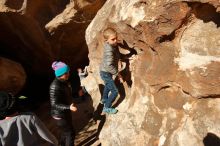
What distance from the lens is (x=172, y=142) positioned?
196 inches

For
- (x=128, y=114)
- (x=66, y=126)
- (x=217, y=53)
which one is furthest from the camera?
(x=128, y=114)

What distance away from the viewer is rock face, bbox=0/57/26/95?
891cm

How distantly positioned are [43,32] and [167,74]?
15.3ft

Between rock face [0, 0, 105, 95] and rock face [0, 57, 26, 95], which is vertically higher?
rock face [0, 0, 105, 95]

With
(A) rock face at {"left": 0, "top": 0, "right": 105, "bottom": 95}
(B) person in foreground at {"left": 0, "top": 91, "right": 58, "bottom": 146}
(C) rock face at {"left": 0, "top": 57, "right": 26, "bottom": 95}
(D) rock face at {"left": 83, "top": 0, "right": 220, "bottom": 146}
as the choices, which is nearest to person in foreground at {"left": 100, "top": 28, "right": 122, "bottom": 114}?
(D) rock face at {"left": 83, "top": 0, "right": 220, "bottom": 146}

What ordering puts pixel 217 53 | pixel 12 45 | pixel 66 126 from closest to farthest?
pixel 217 53
pixel 66 126
pixel 12 45

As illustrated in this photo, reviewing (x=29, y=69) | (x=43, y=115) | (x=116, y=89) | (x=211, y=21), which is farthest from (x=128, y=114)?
(x=29, y=69)

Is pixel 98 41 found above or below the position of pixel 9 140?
above

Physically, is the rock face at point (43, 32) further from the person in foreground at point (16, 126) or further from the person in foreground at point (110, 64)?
the person in foreground at point (16, 126)

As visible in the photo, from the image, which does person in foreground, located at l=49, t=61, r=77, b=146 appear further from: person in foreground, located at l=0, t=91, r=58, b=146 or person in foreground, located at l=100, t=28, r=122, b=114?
person in foreground, located at l=0, t=91, r=58, b=146

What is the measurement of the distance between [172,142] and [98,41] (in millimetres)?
2396

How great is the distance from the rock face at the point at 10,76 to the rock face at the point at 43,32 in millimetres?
835

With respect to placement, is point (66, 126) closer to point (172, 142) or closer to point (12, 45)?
point (172, 142)

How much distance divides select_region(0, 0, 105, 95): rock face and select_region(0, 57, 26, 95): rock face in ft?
2.74
